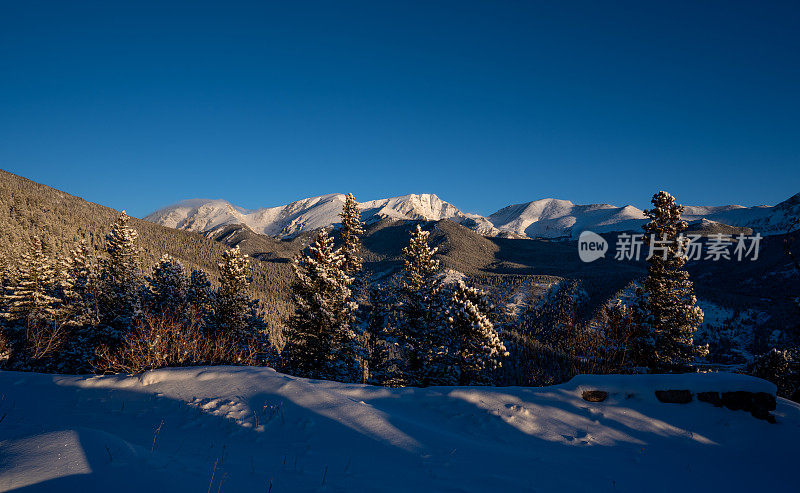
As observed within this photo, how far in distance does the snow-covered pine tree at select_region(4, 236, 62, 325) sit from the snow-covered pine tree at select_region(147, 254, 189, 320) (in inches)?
282

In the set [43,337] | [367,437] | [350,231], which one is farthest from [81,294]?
[367,437]

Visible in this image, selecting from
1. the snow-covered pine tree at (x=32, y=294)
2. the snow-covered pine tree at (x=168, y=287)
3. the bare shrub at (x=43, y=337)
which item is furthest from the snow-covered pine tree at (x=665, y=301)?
the snow-covered pine tree at (x=32, y=294)

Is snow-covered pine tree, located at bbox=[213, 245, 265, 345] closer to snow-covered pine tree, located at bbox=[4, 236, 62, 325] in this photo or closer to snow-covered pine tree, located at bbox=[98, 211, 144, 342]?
snow-covered pine tree, located at bbox=[98, 211, 144, 342]

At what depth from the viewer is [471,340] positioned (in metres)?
23.1

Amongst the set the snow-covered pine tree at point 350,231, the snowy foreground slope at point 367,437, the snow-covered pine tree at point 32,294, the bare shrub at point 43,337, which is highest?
the snow-covered pine tree at point 350,231

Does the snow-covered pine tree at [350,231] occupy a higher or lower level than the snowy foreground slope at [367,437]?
higher

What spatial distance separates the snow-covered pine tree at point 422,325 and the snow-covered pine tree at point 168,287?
831 inches

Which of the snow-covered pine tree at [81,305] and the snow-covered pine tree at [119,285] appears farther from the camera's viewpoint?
the snow-covered pine tree at [119,285]

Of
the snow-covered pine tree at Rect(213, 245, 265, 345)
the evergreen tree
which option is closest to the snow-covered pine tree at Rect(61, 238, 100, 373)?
the snow-covered pine tree at Rect(213, 245, 265, 345)

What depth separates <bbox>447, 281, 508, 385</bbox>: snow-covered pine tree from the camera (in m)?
22.4

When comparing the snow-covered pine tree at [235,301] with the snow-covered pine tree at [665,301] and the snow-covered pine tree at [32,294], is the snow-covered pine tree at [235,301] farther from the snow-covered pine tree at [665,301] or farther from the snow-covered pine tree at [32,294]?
the snow-covered pine tree at [665,301]

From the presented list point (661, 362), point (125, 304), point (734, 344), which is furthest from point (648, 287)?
point (734, 344)

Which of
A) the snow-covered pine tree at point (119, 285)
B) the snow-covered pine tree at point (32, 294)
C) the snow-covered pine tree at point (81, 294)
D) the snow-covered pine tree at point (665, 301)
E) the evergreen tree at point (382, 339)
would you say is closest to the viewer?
the snow-covered pine tree at point (665, 301)

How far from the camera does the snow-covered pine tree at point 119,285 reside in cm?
2853
